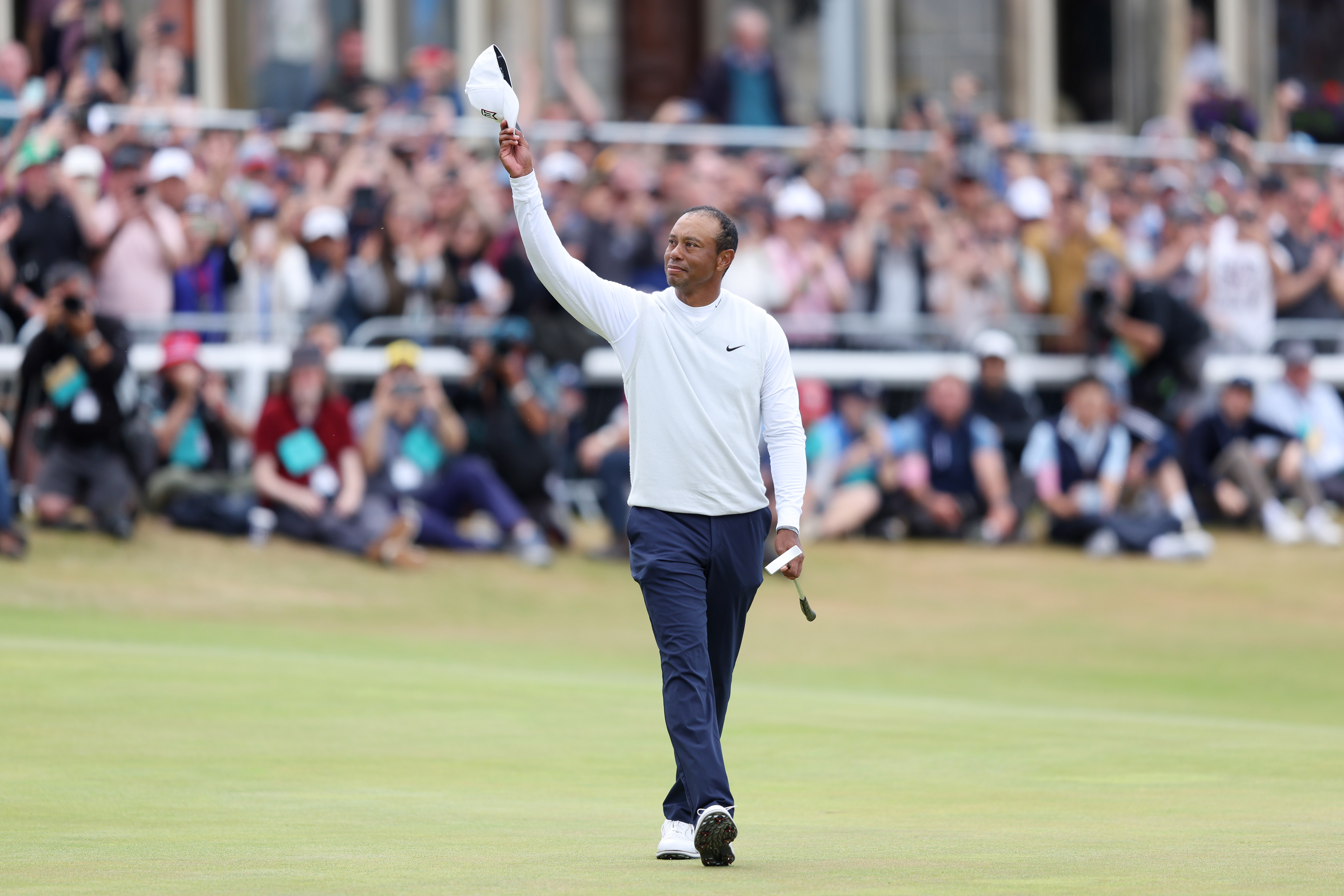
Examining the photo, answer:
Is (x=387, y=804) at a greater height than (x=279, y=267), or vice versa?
(x=279, y=267)

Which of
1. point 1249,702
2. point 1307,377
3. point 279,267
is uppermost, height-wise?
point 279,267

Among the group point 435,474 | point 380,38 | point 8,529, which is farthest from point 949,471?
point 380,38

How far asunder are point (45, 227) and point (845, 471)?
6561 mm

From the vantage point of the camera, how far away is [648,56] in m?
24.2

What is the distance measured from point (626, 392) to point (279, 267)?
967 centimetres

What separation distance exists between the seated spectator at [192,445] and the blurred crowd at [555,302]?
27 millimetres

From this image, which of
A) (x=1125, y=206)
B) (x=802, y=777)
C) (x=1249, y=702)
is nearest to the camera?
(x=802, y=777)

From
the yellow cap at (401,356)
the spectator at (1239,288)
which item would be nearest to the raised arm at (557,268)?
the yellow cap at (401,356)

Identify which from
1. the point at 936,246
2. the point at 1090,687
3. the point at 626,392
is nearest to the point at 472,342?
the point at 936,246

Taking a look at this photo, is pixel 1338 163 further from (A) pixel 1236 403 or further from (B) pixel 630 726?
(B) pixel 630 726

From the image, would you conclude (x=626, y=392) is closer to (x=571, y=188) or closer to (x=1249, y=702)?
(x=1249, y=702)

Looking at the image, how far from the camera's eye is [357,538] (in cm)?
1520

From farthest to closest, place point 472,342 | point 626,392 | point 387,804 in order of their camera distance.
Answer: point 472,342
point 387,804
point 626,392

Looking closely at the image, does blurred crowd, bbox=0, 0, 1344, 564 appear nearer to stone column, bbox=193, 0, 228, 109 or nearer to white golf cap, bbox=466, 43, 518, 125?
stone column, bbox=193, 0, 228, 109
